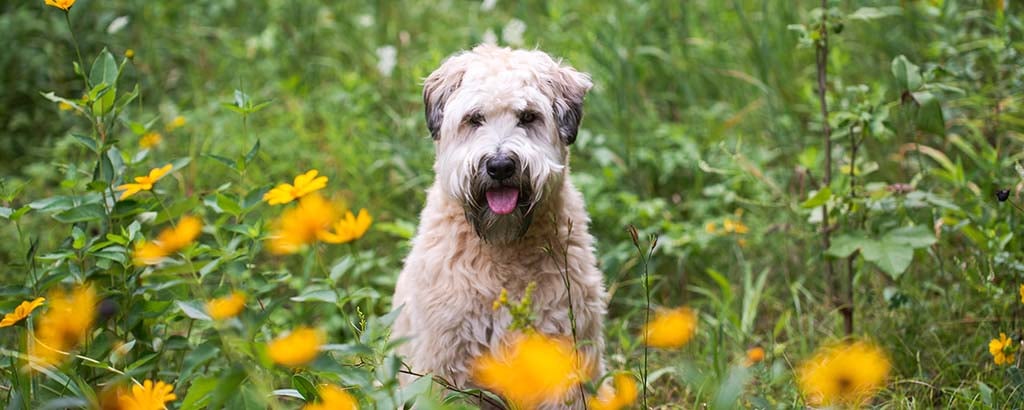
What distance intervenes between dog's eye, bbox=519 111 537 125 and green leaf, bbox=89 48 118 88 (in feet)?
3.82

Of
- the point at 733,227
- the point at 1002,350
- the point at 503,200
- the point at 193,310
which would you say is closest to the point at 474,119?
the point at 503,200

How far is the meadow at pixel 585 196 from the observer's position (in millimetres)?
2357

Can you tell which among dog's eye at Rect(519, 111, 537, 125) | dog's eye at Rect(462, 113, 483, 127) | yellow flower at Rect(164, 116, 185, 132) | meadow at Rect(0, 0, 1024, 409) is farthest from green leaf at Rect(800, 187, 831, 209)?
yellow flower at Rect(164, 116, 185, 132)

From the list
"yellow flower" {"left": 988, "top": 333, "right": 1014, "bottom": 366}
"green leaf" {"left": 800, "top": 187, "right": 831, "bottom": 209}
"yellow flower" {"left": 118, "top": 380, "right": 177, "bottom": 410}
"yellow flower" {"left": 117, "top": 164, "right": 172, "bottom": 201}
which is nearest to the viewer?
"yellow flower" {"left": 118, "top": 380, "right": 177, "bottom": 410}

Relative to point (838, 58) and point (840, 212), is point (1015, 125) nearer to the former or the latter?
point (838, 58)

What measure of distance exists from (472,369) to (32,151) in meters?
3.49

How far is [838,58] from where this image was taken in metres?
4.54

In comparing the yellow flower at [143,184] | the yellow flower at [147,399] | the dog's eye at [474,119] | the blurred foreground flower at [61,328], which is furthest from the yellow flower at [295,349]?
the dog's eye at [474,119]

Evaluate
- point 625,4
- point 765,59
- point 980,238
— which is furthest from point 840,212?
point 625,4

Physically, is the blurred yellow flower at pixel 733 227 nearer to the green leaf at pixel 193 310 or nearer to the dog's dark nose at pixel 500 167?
the dog's dark nose at pixel 500 167

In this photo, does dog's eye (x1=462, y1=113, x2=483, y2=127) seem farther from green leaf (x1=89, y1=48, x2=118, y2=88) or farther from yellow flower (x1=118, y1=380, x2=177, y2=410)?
yellow flower (x1=118, y1=380, x2=177, y2=410)

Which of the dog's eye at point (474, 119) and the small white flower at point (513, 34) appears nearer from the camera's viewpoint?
the dog's eye at point (474, 119)

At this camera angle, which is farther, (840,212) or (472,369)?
(840,212)

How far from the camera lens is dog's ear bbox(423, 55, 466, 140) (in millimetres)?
3004
